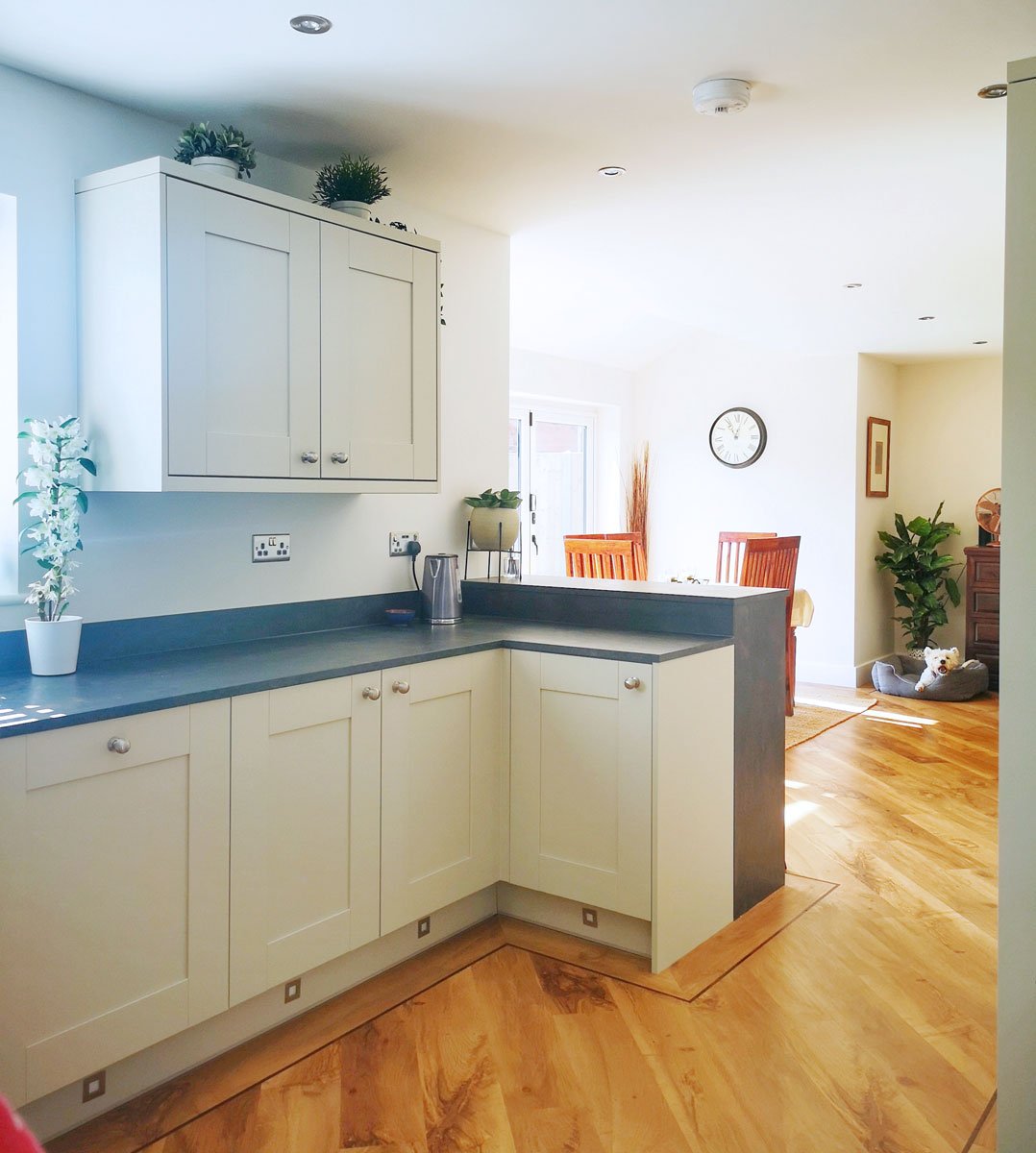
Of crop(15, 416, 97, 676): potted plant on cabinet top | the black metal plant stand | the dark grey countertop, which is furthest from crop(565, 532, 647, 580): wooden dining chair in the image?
crop(15, 416, 97, 676): potted plant on cabinet top

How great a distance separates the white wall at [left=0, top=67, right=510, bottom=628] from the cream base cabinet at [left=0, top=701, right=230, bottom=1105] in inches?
25.9

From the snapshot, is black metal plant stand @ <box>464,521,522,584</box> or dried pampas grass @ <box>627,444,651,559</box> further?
dried pampas grass @ <box>627,444,651,559</box>

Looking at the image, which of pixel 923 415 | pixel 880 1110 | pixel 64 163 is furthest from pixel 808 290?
pixel 880 1110

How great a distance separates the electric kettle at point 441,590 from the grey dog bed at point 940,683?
14.2 ft

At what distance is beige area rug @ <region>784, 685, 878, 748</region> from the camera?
564cm

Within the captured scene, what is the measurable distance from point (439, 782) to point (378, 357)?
123 cm

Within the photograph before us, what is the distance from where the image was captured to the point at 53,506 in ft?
7.66

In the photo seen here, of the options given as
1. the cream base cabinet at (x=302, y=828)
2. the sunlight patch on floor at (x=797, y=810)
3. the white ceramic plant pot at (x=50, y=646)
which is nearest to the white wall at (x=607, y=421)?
the sunlight patch on floor at (x=797, y=810)

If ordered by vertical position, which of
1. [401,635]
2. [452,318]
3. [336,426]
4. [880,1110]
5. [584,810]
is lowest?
[880,1110]

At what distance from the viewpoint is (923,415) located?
7449 millimetres

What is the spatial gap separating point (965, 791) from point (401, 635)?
2813 mm

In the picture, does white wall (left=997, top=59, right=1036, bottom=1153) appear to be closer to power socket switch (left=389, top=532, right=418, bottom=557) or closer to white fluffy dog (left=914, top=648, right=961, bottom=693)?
power socket switch (left=389, top=532, right=418, bottom=557)

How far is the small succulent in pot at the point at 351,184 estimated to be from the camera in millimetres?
2930

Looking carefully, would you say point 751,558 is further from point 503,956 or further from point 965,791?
point 503,956
